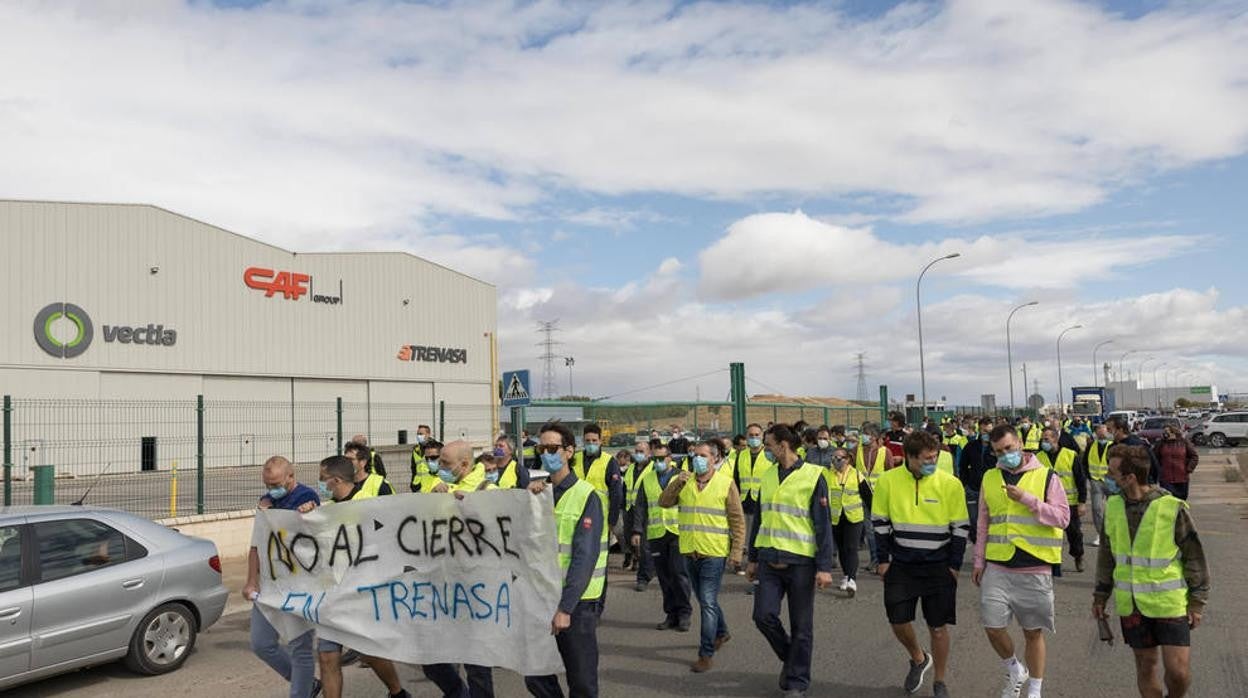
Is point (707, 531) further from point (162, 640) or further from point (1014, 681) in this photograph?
point (162, 640)

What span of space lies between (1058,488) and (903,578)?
3.71ft

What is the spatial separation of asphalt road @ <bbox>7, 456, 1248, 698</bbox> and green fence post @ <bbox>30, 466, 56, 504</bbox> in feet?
13.6

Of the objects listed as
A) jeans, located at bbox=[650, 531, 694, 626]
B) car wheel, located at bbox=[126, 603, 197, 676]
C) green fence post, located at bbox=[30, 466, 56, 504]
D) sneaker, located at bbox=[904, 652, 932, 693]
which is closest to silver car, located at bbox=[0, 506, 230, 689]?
car wheel, located at bbox=[126, 603, 197, 676]

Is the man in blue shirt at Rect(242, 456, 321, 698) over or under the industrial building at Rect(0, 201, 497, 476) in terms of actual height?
under

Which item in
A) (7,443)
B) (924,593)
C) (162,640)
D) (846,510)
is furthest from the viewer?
(7,443)

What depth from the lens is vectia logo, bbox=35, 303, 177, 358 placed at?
97.3 feet

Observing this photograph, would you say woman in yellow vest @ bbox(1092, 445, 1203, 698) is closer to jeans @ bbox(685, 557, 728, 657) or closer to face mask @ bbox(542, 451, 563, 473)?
jeans @ bbox(685, 557, 728, 657)

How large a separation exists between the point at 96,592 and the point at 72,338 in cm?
2699

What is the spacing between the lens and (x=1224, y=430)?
46469 millimetres

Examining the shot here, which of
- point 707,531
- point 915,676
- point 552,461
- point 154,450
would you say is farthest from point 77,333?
point 915,676

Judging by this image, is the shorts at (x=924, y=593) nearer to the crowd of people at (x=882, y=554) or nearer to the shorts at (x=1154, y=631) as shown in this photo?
the crowd of people at (x=882, y=554)

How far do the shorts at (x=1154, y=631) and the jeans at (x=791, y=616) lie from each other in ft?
6.22

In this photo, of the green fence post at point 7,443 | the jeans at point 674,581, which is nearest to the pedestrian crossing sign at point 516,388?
the jeans at point 674,581

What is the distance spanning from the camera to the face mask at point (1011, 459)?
6.02 m
